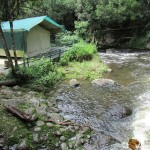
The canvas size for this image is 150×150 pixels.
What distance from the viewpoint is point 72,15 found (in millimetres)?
34219

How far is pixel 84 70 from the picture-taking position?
1673 cm

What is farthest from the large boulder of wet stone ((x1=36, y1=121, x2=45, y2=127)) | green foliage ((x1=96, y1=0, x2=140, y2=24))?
green foliage ((x1=96, y1=0, x2=140, y2=24))

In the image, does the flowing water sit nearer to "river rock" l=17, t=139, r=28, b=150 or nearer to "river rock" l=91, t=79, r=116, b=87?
"river rock" l=91, t=79, r=116, b=87

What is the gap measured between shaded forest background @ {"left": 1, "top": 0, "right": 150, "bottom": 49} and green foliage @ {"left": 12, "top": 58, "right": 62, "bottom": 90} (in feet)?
47.0

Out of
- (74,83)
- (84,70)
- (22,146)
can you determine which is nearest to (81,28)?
(84,70)

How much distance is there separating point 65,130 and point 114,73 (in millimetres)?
9398

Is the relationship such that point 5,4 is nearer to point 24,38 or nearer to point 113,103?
point 24,38

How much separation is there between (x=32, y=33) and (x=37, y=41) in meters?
1.02

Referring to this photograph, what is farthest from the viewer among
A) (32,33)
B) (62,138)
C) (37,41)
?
(37,41)

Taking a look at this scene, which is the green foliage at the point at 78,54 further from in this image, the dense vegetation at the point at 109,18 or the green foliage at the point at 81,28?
the dense vegetation at the point at 109,18

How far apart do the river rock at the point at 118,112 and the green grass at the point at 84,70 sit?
4.95 metres

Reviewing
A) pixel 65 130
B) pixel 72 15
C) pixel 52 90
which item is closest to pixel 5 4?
pixel 52 90

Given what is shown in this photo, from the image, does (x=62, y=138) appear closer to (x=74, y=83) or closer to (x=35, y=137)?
(x=35, y=137)

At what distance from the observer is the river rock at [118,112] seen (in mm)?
10137
